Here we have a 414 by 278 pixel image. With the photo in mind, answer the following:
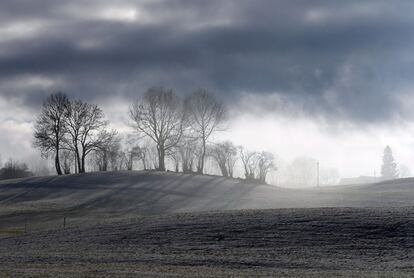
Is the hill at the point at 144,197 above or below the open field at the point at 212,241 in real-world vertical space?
above

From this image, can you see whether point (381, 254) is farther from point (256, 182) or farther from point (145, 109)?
point (145, 109)

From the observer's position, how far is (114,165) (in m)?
98.9

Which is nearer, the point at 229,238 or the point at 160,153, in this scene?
the point at 229,238

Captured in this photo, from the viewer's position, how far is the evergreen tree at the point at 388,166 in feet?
524

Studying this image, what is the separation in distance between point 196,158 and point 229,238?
59090 millimetres

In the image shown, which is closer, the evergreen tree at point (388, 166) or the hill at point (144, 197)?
the hill at point (144, 197)

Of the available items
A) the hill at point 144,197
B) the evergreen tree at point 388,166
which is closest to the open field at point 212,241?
the hill at point 144,197

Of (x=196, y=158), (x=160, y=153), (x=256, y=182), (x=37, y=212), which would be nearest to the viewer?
(x=37, y=212)

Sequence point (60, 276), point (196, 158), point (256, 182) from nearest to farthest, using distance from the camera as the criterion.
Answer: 1. point (60, 276)
2. point (256, 182)
3. point (196, 158)

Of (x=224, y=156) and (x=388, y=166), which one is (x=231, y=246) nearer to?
(x=224, y=156)

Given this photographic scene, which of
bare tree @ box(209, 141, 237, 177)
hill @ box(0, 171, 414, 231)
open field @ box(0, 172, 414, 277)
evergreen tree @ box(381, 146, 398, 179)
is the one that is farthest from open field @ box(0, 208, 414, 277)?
evergreen tree @ box(381, 146, 398, 179)

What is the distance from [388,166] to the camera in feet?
532

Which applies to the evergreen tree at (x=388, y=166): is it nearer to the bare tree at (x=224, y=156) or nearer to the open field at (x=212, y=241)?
the bare tree at (x=224, y=156)

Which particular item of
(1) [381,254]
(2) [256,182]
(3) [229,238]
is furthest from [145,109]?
(1) [381,254]
